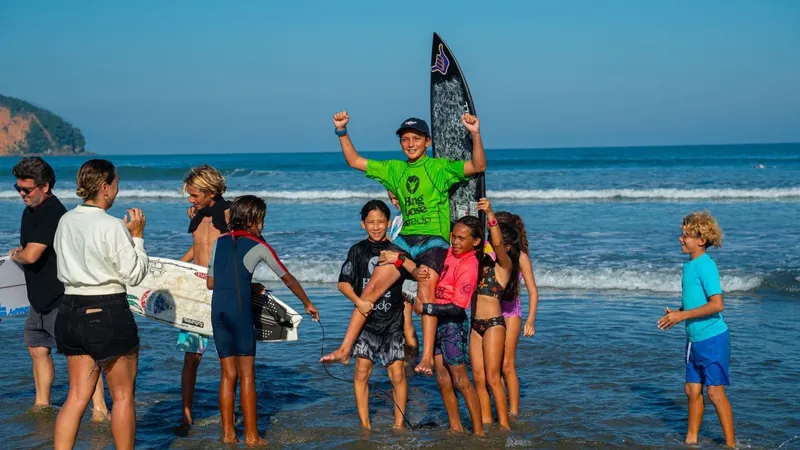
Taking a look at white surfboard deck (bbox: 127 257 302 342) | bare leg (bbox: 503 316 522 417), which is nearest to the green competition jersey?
bare leg (bbox: 503 316 522 417)

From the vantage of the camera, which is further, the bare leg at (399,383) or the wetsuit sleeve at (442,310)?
the bare leg at (399,383)

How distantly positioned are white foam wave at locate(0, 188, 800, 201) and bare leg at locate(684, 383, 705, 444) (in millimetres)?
23228

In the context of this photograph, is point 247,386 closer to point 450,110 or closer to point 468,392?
point 468,392

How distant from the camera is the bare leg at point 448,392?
554 centimetres

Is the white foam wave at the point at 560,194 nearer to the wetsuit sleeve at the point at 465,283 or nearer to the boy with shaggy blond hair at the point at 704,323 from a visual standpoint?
the wetsuit sleeve at the point at 465,283

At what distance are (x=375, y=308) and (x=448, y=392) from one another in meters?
0.81

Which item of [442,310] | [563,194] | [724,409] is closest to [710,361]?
[724,409]

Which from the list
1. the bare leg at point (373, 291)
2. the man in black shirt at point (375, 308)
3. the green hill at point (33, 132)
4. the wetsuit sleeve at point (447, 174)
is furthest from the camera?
the green hill at point (33, 132)

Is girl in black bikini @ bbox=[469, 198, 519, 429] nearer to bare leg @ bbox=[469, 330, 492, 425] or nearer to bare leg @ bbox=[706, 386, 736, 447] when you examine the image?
bare leg @ bbox=[469, 330, 492, 425]

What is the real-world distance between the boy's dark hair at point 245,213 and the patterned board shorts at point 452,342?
4.95ft

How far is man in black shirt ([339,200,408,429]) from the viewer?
18.0 feet

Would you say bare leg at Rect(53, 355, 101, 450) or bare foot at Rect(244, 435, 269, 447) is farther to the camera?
bare foot at Rect(244, 435, 269, 447)

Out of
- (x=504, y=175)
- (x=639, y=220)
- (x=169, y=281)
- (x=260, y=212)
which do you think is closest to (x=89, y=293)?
(x=260, y=212)

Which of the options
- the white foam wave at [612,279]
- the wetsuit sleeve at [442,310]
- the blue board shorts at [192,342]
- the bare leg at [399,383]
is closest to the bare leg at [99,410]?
the blue board shorts at [192,342]
